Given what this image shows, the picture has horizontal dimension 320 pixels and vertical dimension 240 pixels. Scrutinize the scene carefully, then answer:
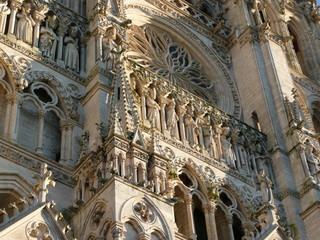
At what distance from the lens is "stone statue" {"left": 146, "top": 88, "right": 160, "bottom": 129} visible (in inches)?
735

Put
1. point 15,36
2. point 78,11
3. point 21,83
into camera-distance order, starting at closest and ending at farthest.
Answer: point 21,83 → point 15,36 → point 78,11

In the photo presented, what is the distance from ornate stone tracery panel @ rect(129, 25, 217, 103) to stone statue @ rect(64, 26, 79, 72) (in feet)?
11.9

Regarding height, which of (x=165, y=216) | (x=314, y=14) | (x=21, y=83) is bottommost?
(x=165, y=216)

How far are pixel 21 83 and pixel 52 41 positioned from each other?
2.65m

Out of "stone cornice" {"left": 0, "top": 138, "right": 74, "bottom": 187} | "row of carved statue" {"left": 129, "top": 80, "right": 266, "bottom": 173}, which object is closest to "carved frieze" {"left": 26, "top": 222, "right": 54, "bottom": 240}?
"stone cornice" {"left": 0, "top": 138, "right": 74, "bottom": 187}

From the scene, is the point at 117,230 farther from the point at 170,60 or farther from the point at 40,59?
the point at 170,60

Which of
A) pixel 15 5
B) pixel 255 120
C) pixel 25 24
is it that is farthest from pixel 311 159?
pixel 15 5

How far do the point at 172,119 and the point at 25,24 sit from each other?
453cm

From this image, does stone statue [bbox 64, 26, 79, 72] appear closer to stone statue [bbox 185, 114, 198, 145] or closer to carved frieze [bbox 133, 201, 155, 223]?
stone statue [bbox 185, 114, 198, 145]

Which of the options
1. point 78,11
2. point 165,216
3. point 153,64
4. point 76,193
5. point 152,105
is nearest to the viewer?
point 165,216

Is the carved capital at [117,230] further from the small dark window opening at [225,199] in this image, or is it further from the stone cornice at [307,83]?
the stone cornice at [307,83]

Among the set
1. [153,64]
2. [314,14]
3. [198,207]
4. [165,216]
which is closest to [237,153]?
[198,207]

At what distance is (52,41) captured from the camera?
18938 mm

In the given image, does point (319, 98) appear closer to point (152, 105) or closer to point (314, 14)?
point (314, 14)
